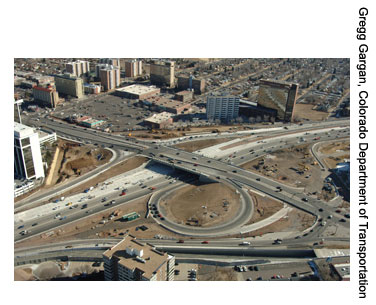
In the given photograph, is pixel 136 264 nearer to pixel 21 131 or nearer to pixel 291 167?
pixel 21 131

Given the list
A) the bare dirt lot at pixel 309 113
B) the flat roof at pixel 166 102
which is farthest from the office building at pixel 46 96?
the bare dirt lot at pixel 309 113

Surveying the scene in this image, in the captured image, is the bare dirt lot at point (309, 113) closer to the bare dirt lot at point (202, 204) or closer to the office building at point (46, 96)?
the bare dirt lot at point (202, 204)

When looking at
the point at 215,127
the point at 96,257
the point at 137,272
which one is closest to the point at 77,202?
the point at 96,257

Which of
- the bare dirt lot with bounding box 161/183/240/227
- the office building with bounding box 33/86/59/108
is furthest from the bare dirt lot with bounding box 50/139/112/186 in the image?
the office building with bounding box 33/86/59/108

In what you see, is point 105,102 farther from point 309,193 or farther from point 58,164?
point 309,193

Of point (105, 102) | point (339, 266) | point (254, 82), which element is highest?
point (254, 82)

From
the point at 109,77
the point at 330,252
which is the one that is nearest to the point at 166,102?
the point at 109,77

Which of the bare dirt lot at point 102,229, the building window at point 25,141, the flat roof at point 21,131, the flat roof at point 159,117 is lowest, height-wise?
the bare dirt lot at point 102,229
